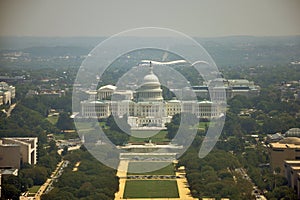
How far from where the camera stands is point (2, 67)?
34531mm

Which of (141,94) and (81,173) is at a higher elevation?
(141,94)

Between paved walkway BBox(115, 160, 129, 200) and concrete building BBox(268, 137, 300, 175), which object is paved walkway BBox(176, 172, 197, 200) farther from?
concrete building BBox(268, 137, 300, 175)

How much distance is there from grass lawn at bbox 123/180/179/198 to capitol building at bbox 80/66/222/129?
571 cm

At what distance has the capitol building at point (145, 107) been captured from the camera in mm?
18062

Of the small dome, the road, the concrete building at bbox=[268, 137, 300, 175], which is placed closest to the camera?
the concrete building at bbox=[268, 137, 300, 175]

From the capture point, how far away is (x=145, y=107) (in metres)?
19.4

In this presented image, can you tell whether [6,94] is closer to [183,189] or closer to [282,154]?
[282,154]

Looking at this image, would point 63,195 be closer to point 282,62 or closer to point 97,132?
point 97,132

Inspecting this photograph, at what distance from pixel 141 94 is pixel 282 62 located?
58.9ft

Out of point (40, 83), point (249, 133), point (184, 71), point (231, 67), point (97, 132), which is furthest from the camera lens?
point (231, 67)

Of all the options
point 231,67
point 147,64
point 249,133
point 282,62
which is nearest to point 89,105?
point 249,133

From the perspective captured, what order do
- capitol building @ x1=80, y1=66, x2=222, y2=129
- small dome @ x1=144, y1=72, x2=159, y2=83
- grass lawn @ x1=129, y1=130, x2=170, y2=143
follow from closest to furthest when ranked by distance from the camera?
grass lawn @ x1=129, y1=130, x2=170, y2=143 → capitol building @ x1=80, y1=66, x2=222, y2=129 → small dome @ x1=144, y1=72, x2=159, y2=83

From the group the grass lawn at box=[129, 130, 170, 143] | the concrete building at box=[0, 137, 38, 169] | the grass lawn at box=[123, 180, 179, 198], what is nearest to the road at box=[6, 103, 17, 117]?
the grass lawn at box=[129, 130, 170, 143]

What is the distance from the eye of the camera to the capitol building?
1806 cm
